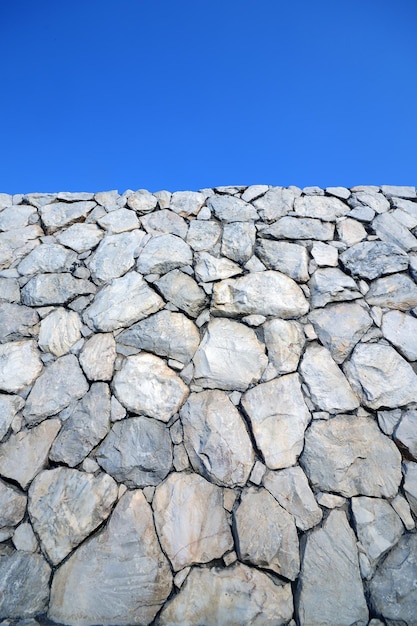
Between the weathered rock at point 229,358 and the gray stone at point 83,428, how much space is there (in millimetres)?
743

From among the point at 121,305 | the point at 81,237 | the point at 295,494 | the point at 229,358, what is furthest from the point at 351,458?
the point at 81,237

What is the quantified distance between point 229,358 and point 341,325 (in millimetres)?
990

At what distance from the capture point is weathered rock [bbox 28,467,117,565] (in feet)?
6.86

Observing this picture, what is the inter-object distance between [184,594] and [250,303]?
2.02m

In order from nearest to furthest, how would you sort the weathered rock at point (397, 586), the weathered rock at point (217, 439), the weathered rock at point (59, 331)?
the weathered rock at point (397, 586) → the weathered rock at point (217, 439) → the weathered rock at point (59, 331)

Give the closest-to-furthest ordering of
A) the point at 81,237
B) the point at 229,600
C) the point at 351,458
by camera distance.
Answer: the point at 229,600 → the point at 351,458 → the point at 81,237

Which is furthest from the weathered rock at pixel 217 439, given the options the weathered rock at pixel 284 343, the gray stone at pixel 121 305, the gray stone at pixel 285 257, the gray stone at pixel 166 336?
the gray stone at pixel 285 257

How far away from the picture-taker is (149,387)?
2.47 meters

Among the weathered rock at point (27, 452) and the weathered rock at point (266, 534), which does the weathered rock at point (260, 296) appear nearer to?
the weathered rock at point (266, 534)

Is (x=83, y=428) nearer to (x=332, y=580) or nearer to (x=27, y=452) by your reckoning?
(x=27, y=452)

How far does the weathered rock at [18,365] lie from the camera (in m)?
2.57

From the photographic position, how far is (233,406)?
2.43m

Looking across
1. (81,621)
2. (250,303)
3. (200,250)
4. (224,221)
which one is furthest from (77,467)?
(224,221)

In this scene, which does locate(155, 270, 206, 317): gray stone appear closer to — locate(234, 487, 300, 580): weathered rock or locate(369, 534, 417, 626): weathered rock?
locate(234, 487, 300, 580): weathered rock
